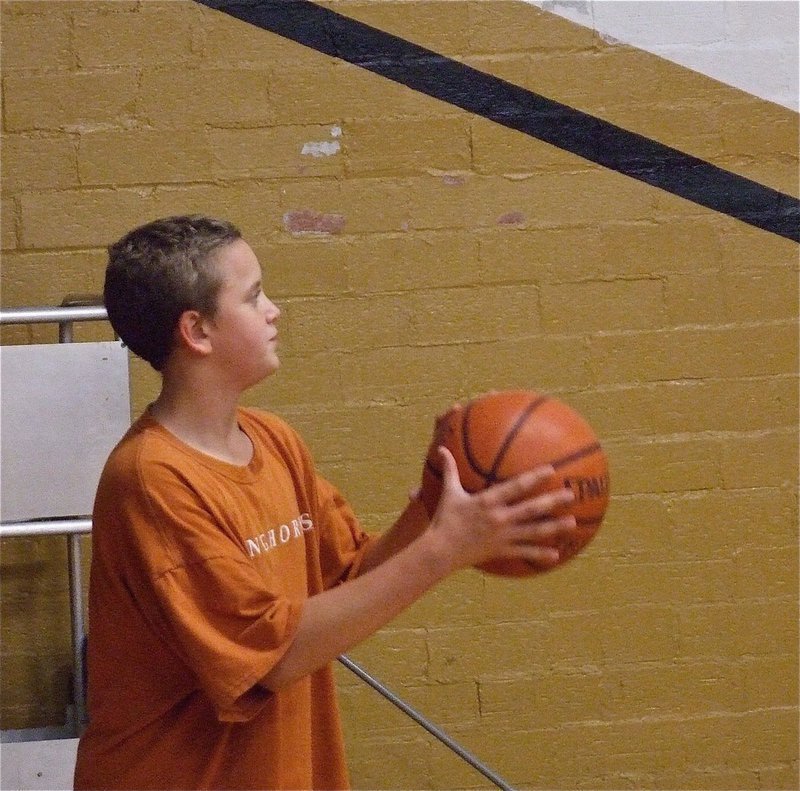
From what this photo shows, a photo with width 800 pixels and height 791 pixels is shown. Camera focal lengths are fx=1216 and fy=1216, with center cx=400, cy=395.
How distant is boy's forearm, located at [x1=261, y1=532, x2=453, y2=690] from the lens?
173 cm

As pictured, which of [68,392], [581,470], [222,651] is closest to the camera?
[222,651]

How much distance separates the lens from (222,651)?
1690 millimetres

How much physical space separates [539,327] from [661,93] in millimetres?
710

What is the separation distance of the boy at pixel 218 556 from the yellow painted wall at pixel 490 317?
1.15 m

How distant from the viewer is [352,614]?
1.74 meters

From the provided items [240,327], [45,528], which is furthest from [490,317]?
[240,327]

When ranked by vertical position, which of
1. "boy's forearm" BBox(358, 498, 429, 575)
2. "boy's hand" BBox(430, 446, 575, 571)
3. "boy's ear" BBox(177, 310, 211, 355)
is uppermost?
"boy's ear" BBox(177, 310, 211, 355)

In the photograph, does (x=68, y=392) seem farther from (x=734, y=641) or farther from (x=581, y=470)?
(x=734, y=641)

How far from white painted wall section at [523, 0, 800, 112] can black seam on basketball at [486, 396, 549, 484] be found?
166cm

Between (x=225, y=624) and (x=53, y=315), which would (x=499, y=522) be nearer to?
(x=225, y=624)

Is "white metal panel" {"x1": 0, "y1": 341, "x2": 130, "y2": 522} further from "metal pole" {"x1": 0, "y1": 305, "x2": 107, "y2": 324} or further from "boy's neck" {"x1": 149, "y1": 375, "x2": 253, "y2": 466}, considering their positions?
"boy's neck" {"x1": 149, "y1": 375, "x2": 253, "y2": 466}

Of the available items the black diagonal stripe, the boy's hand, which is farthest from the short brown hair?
the black diagonal stripe

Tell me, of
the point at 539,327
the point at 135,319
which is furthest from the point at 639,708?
the point at 135,319

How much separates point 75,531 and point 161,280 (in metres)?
0.95
